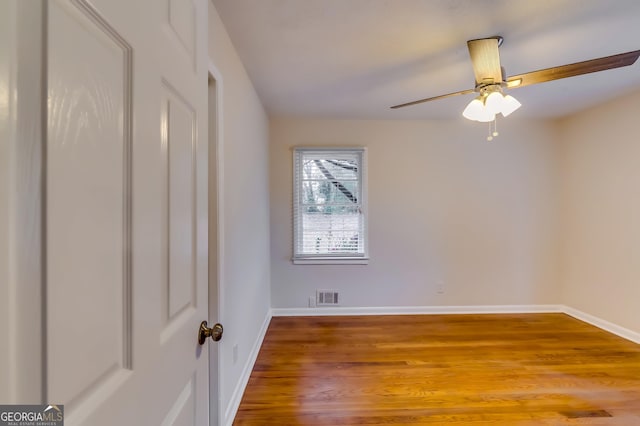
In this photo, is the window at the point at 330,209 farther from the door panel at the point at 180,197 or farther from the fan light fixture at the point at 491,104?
the door panel at the point at 180,197

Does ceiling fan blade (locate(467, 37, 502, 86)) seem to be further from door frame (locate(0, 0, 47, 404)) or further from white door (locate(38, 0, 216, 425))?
door frame (locate(0, 0, 47, 404))

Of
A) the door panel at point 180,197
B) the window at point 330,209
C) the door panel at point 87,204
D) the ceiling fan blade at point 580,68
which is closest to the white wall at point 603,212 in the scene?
the ceiling fan blade at point 580,68

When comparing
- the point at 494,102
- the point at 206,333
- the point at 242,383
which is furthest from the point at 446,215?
the point at 206,333

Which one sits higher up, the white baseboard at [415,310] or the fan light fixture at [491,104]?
the fan light fixture at [491,104]

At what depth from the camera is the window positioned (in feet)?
11.2

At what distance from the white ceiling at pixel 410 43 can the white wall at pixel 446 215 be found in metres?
0.72

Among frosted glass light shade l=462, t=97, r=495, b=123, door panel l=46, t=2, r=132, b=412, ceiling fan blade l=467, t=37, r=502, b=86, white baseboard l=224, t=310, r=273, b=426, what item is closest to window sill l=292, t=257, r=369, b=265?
white baseboard l=224, t=310, r=273, b=426

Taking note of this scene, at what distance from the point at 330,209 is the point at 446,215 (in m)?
1.41

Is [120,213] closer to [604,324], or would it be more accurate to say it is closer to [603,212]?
[603,212]

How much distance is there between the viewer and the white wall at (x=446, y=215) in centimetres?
344

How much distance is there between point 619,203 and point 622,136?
0.65 m

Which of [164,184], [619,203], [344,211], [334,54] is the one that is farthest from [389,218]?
[164,184]

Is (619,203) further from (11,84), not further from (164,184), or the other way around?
(11,84)

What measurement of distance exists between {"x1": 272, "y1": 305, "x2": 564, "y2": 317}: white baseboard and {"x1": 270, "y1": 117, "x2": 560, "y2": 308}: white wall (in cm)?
6
